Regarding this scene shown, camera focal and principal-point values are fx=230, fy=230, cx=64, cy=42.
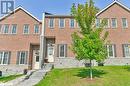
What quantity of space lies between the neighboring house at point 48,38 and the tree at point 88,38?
41.1 feet

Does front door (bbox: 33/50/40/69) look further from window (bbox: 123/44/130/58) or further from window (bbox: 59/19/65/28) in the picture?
window (bbox: 123/44/130/58)

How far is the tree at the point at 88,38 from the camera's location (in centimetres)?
1933

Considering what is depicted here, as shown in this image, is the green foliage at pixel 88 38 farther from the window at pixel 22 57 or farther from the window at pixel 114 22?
the window at pixel 22 57

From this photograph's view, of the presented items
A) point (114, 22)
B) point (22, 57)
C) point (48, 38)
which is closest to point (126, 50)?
point (114, 22)

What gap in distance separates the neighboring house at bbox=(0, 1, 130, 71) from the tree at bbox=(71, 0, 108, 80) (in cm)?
1253

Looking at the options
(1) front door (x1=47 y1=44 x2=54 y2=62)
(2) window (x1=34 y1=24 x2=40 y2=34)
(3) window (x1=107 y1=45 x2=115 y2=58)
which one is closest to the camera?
(3) window (x1=107 y1=45 x2=115 y2=58)

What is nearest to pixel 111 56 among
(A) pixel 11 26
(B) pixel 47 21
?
(B) pixel 47 21

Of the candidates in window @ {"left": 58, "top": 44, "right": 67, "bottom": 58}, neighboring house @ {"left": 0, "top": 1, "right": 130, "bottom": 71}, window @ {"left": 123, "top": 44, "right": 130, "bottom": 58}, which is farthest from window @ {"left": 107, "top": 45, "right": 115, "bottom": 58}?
window @ {"left": 58, "top": 44, "right": 67, "bottom": 58}

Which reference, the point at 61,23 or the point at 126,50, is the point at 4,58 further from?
the point at 126,50

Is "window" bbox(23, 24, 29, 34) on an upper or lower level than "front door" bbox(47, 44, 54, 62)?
upper

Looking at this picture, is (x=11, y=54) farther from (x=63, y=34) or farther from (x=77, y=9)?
(x=77, y=9)

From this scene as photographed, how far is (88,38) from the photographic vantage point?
64.5 feet

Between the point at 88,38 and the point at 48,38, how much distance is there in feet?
52.7

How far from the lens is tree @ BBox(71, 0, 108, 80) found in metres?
19.3
